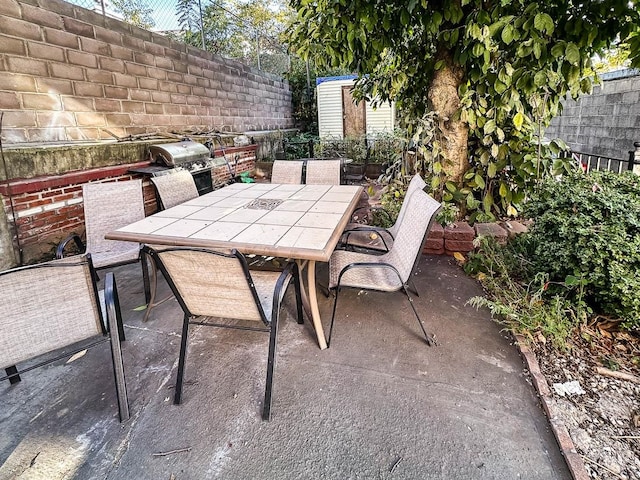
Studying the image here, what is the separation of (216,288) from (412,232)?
4.06 ft

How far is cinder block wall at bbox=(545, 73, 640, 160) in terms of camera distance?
5500mm

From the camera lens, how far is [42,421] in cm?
177

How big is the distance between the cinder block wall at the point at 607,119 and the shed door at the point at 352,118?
4.42 metres

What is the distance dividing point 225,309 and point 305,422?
644 millimetres

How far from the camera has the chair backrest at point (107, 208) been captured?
2930mm

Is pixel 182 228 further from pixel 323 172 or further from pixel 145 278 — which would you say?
pixel 323 172

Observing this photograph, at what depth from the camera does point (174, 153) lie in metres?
4.45

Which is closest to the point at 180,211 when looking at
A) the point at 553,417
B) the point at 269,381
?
the point at 269,381

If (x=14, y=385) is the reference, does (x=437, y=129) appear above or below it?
above

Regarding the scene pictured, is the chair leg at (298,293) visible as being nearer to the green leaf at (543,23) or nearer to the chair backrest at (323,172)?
the chair backrest at (323,172)

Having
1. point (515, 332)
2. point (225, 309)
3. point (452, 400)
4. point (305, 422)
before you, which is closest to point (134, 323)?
point (225, 309)

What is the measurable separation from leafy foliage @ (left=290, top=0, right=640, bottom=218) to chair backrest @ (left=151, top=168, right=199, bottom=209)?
170cm

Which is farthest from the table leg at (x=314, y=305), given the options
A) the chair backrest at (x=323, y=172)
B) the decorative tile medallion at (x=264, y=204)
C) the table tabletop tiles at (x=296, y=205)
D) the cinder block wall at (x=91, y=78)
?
the cinder block wall at (x=91, y=78)

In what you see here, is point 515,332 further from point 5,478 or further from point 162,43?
point 162,43
